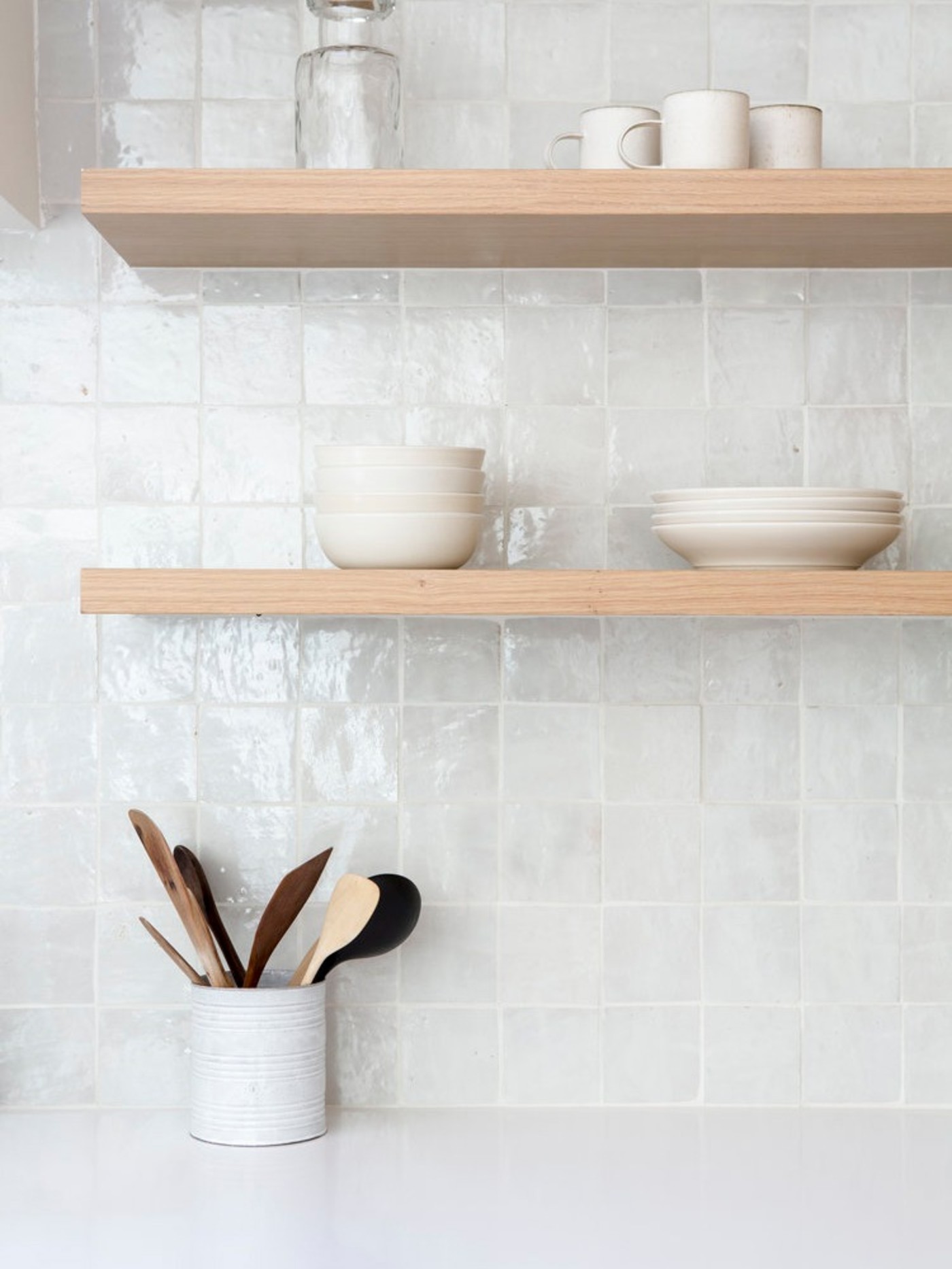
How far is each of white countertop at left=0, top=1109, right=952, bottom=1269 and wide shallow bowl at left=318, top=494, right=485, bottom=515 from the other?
0.62 meters

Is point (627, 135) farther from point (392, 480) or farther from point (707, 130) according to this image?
point (392, 480)

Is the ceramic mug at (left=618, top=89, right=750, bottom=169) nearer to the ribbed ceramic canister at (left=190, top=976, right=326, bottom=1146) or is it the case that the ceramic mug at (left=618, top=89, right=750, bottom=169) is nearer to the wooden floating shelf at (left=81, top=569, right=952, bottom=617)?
the wooden floating shelf at (left=81, top=569, right=952, bottom=617)

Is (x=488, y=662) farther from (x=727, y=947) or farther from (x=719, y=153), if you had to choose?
(x=719, y=153)

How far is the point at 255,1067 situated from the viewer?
1423 millimetres

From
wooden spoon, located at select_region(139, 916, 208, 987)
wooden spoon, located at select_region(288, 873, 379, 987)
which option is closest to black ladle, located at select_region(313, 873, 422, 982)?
wooden spoon, located at select_region(288, 873, 379, 987)

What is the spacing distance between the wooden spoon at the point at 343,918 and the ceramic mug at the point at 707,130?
745mm

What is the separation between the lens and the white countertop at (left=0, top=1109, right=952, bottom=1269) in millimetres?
1185

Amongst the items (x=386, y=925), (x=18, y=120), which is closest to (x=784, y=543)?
(x=386, y=925)

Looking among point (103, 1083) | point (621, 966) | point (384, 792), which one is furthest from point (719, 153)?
point (103, 1083)

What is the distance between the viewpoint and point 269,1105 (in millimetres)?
1425

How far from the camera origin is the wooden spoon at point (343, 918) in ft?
4.68

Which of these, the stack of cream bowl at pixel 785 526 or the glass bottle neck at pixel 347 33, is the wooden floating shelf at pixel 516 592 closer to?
the stack of cream bowl at pixel 785 526

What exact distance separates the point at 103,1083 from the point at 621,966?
22.4 inches

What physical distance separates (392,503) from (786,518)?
37cm
